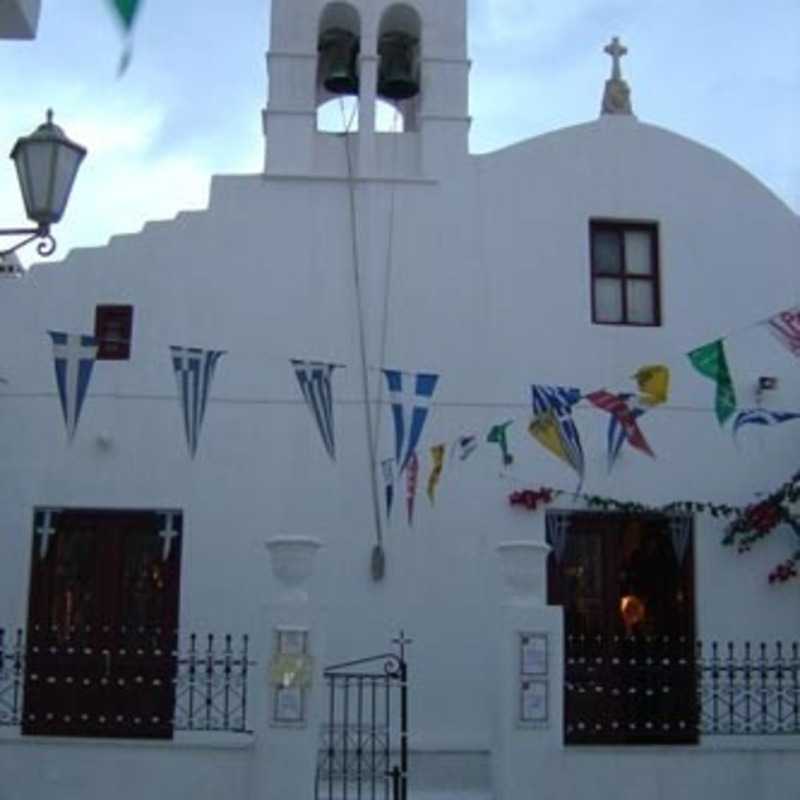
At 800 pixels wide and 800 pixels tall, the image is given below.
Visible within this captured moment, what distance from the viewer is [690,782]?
41.6 feet

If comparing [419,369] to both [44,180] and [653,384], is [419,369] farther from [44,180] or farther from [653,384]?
[44,180]

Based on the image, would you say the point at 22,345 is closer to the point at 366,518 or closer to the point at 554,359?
the point at 366,518

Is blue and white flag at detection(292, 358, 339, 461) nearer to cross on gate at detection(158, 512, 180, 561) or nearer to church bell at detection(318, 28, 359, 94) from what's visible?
cross on gate at detection(158, 512, 180, 561)

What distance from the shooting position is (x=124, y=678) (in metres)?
14.6

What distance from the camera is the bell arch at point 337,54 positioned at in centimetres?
1619

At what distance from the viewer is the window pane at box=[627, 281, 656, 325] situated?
15.9 meters

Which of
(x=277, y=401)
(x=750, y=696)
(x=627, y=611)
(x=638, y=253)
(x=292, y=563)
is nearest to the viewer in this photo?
(x=292, y=563)

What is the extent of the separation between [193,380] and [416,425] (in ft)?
6.76

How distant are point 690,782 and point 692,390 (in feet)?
14.3

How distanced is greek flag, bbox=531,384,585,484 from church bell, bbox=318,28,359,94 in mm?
3926

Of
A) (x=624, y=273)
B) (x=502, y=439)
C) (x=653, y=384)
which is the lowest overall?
(x=502, y=439)

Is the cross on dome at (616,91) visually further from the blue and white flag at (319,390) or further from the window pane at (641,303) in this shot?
the blue and white flag at (319,390)

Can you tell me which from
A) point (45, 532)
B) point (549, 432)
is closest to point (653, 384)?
point (549, 432)

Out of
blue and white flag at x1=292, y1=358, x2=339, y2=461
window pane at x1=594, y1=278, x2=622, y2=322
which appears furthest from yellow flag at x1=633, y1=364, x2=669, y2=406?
blue and white flag at x1=292, y1=358, x2=339, y2=461
